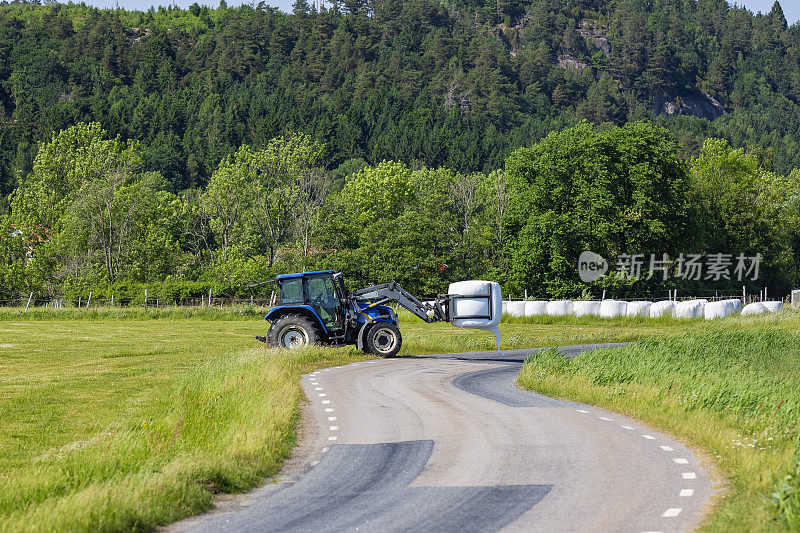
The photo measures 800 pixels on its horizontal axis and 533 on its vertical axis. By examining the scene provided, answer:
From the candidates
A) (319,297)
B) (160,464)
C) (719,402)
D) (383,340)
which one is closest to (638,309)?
(383,340)

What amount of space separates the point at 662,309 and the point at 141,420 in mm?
44847

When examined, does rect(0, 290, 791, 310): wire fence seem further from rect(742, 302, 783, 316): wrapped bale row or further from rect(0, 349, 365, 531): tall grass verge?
rect(0, 349, 365, 531): tall grass verge

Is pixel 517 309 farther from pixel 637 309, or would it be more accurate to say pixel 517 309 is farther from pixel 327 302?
pixel 327 302

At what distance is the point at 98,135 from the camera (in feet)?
338

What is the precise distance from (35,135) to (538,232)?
150959 millimetres

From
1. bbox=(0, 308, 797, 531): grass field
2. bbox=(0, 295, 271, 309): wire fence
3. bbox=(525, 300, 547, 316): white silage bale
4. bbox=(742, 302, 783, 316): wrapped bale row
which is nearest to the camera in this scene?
bbox=(0, 308, 797, 531): grass field

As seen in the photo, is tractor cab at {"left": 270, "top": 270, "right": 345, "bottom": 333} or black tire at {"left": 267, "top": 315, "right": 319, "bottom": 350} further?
tractor cab at {"left": 270, "top": 270, "right": 345, "bottom": 333}

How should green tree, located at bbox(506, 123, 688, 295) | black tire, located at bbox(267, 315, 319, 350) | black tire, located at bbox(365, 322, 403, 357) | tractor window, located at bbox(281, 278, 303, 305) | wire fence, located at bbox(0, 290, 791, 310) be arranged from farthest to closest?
A: green tree, located at bbox(506, 123, 688, 295) → wire fence, located at bbox(0, 290, 791, 310) → black tire, located at bbox(365, 322, 403, 357) → tractor window, located at bbox(281, 278, 303, 305) → black tire, located at bbox(267, 315, 319, 350)

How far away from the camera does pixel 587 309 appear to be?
187ft

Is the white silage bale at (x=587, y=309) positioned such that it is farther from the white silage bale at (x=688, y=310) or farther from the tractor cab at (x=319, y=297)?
the tractor cab at (x=319, y=297)

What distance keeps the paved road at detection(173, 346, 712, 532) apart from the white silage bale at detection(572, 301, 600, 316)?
36.0m

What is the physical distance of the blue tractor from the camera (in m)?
31.8

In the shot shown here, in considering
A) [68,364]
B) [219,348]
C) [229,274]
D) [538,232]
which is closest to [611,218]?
[538,232]

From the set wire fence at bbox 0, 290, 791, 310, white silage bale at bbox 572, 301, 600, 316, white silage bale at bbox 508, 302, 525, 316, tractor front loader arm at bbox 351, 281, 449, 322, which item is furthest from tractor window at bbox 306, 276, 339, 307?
wire fence at bbox 0, 290, 791, 310
